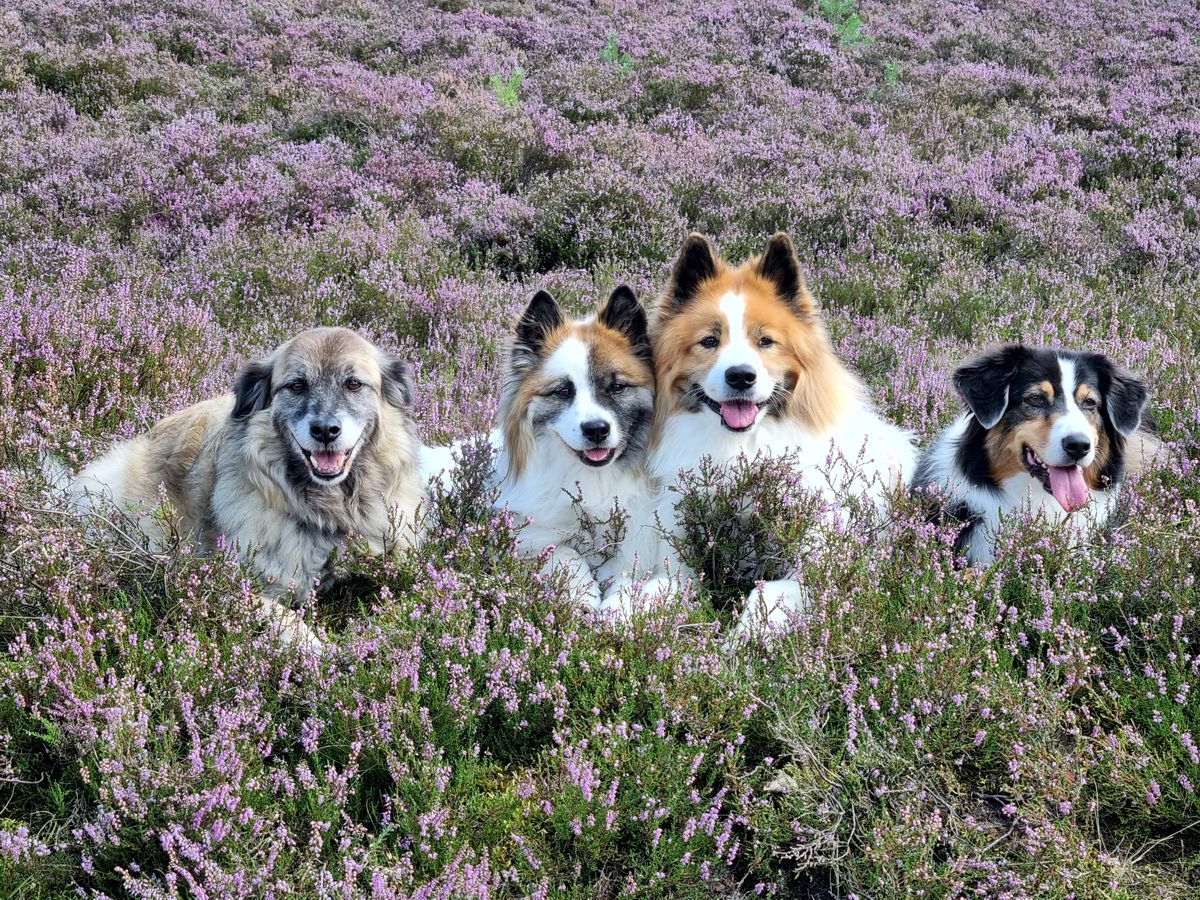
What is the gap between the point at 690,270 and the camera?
3816mm

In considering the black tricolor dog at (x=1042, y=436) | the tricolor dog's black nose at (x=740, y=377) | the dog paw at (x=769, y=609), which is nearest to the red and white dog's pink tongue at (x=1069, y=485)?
the black tricolor dog at (x=1042, y=436)

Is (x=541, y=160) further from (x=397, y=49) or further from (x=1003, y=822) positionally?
(x=1003, y=822)

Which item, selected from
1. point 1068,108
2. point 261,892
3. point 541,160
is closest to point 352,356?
point 261,892

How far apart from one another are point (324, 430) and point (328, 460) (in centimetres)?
15

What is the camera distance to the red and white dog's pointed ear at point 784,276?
3814 millimetres

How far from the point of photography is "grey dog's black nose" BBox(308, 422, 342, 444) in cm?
339

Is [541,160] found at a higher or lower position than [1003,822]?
higher

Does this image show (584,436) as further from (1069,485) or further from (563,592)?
(1069,485)

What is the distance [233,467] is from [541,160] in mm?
6724

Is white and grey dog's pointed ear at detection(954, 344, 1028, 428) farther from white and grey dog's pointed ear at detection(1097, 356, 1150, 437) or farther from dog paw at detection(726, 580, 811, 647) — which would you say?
dog paw at detection(726, 580, 811, 647)

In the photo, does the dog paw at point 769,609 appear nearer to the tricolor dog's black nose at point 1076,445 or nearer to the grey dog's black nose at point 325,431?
the tricolor dog's black nose at point 1076,445

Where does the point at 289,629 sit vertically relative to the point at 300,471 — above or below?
below

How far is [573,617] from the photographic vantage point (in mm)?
2967

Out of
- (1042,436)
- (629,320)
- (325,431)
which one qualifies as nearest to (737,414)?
(629,320)
